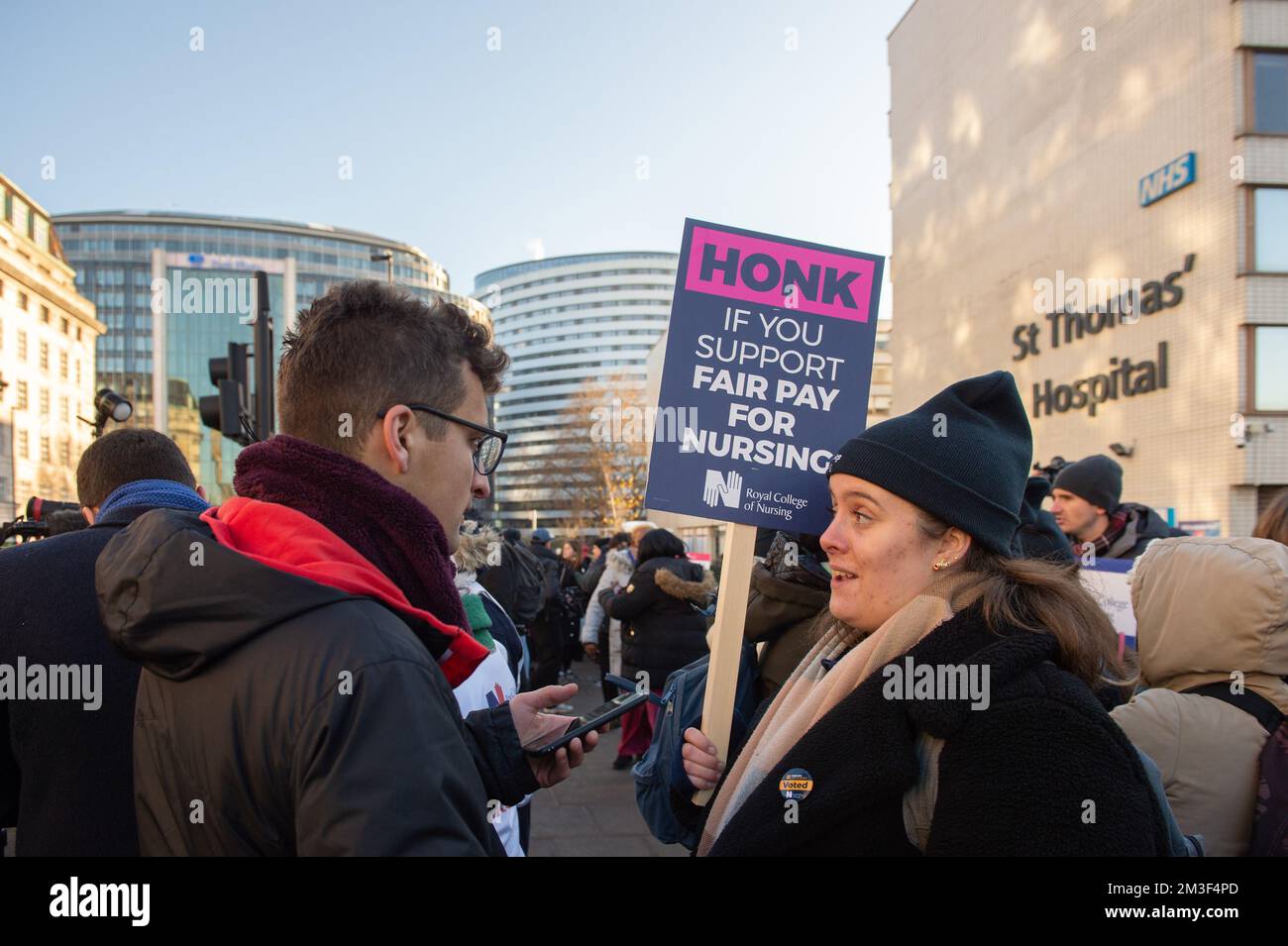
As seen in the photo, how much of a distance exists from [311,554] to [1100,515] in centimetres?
507

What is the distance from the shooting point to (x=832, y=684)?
1790 millimetres

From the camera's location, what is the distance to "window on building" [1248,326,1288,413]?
61.6ft

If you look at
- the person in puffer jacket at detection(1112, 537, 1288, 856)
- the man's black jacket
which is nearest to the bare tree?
the person in puffer jacket at detection(1112, 537, 1288, 856)

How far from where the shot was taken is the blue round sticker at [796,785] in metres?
1.63

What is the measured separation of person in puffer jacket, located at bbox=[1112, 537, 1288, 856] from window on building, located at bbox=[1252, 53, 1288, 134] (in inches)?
869

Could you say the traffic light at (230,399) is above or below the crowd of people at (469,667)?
above

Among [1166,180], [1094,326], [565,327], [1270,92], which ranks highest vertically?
[565,327]

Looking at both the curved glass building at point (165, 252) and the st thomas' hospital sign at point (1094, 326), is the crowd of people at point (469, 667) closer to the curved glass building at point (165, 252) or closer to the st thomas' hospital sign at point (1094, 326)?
the st thomas' hospital sign at point (1094, 326)

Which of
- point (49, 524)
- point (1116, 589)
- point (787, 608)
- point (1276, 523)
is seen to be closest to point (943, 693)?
point (787, 608)

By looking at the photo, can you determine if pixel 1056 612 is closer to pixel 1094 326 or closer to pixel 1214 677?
pixel 1214 677

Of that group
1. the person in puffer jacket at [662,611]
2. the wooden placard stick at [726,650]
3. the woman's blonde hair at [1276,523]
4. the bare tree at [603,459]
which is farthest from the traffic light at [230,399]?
the bare tree at [603,459]

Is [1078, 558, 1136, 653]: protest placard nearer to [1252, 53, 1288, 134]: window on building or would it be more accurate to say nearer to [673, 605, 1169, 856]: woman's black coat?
[673, 605, 1169, 856]: woman's black coat

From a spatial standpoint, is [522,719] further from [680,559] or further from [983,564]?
[680,559]

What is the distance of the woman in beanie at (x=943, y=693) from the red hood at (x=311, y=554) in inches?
29.4
